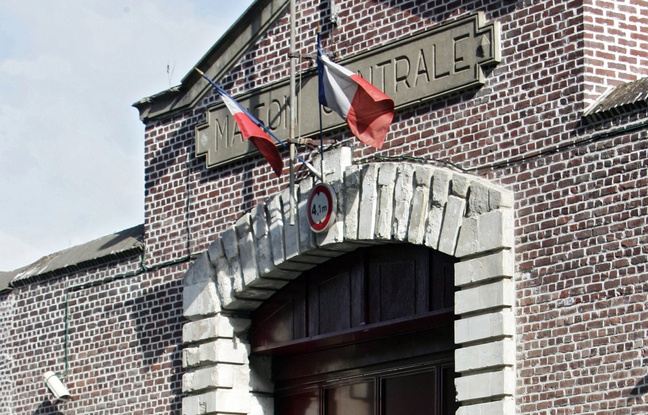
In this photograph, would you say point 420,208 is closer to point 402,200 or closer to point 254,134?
point 402,200

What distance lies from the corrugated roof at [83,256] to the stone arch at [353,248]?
6.15 ft

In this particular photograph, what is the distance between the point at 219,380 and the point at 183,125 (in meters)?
3.77

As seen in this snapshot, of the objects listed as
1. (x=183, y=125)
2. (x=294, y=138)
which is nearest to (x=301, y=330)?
(x=294, y=138)

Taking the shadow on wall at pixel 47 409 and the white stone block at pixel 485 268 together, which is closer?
the white stone block at pixel 485 268

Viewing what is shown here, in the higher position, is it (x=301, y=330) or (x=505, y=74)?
(x=505, y=74)

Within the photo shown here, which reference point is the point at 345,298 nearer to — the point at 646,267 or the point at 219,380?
the point at 219,380

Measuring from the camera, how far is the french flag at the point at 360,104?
54.7 feet

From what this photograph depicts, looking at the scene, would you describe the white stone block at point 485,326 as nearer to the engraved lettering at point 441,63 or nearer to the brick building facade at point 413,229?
the brick building facade at point 413,229

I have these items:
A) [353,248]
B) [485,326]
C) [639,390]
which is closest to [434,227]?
[485,326]

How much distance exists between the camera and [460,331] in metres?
15.8

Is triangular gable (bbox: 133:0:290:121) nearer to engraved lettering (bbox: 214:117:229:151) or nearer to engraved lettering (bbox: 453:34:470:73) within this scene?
engraved lettering (bbox: 214:117:229:151)

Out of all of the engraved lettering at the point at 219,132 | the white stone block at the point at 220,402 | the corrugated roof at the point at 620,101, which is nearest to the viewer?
the corrugated roof at the point at 620,101

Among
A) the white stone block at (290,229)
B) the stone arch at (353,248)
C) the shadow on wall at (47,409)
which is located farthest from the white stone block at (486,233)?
the shadow on wall at (47,409)

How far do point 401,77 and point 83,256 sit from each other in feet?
21.2
